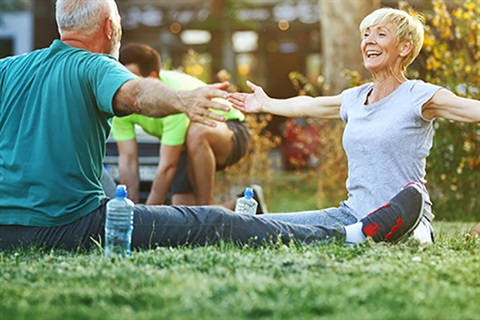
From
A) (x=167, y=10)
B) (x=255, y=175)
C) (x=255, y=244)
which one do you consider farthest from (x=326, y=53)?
(x=167, y=10)

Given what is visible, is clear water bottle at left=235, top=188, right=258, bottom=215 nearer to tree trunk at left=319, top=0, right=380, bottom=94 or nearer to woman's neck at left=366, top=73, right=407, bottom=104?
woman's neck at left=366, top=73, right=407, bottom=104

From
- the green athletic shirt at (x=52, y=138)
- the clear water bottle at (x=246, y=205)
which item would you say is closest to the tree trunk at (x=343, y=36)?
the clear water bottle at (x=246, y=205)

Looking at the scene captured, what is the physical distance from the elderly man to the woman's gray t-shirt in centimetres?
31

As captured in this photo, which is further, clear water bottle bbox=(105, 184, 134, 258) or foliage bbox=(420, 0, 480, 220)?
foliage bbox=(420, 0, 480, 220)

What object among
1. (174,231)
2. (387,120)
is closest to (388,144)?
(387,120)

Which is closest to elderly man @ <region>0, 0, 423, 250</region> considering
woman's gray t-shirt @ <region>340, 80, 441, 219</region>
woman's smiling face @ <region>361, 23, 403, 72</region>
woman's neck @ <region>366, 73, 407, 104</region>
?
woman's gray t-shirt @ <region>340, 80, 441, 219</region>

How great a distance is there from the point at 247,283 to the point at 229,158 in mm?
4538

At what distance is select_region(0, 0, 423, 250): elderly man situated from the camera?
172 inches

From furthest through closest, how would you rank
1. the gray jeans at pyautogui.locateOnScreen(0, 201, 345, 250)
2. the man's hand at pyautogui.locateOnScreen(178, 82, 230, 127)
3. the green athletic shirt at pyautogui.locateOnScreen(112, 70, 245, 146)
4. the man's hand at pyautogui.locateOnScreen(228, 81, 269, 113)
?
the green athletic shirt at pyautogui.locateOnScreen(112, 70, 245, 146) → the man's hand at pyautogui.locateOnScreen(228, 81, 269, 113) → the gray jeans at pyautogui.locateOnScreen(0, 201, 345, 250) → the man's hand at pyautogui.locateOnScreen(178, 82, 230, 127)

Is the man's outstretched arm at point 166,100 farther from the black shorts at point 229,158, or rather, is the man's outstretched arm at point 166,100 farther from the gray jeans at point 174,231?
the black shorts at point 229,158

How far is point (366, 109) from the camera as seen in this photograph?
16.4 ft

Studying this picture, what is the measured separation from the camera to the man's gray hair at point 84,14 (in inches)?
179

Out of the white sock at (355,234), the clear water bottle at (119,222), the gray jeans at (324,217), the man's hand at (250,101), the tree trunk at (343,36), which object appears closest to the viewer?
the clear water bottle at (119,222)

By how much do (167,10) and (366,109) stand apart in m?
16.4
